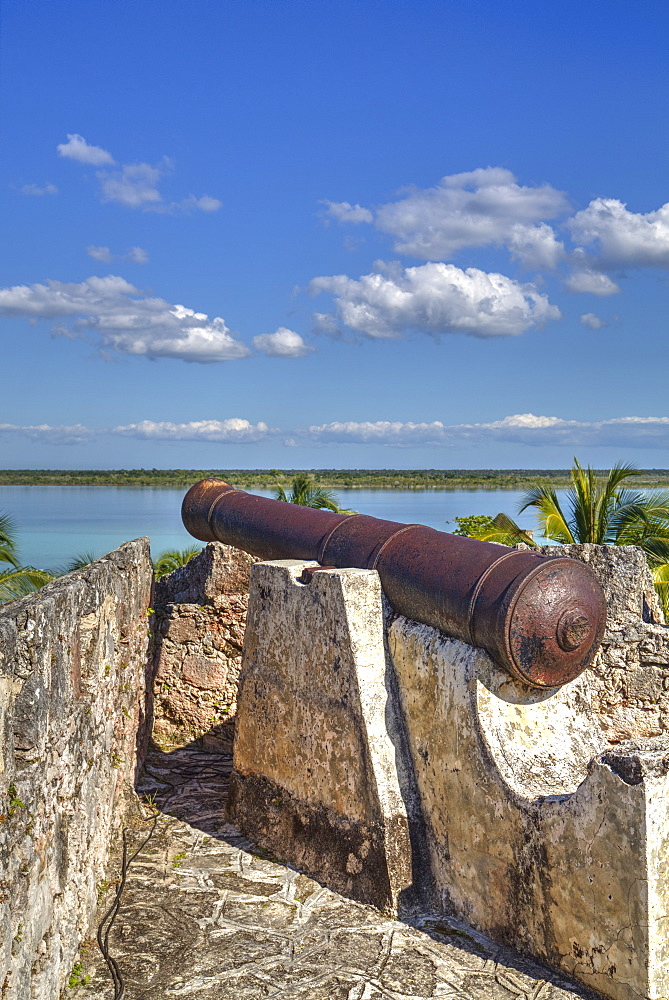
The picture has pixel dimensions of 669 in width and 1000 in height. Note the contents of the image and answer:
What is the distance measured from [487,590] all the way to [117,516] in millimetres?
56169

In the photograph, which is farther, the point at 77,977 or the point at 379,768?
the point at 379,768

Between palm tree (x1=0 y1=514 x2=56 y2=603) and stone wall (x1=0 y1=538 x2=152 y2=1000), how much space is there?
6.88m

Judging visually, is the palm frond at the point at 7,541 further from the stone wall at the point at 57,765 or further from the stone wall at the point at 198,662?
the stone wall at the point at 57,765

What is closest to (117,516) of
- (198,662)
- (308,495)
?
(308,495)

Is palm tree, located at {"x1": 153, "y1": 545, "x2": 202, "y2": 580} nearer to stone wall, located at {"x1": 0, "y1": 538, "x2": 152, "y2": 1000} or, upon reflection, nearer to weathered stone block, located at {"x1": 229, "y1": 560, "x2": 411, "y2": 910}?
weathered stone block, located at {"x1": 229, "y1": 560, "x2": 411, "y2": 910}

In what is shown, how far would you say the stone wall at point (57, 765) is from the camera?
3.20 metres

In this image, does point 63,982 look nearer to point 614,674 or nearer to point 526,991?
point 526,991

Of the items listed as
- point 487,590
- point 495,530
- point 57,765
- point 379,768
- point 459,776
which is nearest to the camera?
point 57,765

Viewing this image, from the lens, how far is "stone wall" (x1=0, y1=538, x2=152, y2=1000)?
10.5 ft

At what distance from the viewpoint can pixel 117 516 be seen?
58.5 metres

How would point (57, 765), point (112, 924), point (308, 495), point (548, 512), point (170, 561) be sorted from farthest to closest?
point (308, 495) → point (170, 561) → point (548, 512) → point (112, 924) → point (57, 765)

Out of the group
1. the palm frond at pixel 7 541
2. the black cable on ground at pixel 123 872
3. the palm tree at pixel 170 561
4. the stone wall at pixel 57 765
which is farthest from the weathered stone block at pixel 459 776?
Result: the palm tree at pixel 170 561

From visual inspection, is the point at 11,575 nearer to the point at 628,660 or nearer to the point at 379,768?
the point at 379,768

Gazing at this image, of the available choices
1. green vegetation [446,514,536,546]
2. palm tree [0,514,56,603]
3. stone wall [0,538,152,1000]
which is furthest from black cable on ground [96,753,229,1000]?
green vegetation [446,514,536,546]
